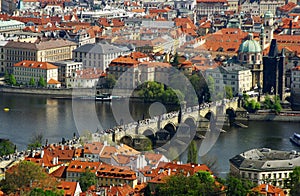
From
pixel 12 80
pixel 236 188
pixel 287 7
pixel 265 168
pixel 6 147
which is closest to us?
pixel 236 188

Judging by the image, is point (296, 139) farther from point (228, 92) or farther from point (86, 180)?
point (86, 180)

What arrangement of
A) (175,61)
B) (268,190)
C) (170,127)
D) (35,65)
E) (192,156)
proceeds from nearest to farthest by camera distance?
(268,190) → (192,156) → (170,127) → (175,61) → (35,65)

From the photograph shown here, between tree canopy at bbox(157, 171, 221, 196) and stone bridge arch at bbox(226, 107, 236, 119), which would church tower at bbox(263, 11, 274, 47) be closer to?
stone bridge arch at bbox(226, 107, 236, 119)

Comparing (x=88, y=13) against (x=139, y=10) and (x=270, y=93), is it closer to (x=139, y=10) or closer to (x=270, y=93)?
(x=139, y=10)

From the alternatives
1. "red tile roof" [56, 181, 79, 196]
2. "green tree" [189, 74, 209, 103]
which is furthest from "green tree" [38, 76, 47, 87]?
"red tile roof" [56, 181, 79, 196]

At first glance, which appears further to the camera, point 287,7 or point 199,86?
point 287,7

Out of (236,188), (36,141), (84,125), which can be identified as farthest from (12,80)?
(236,188)
